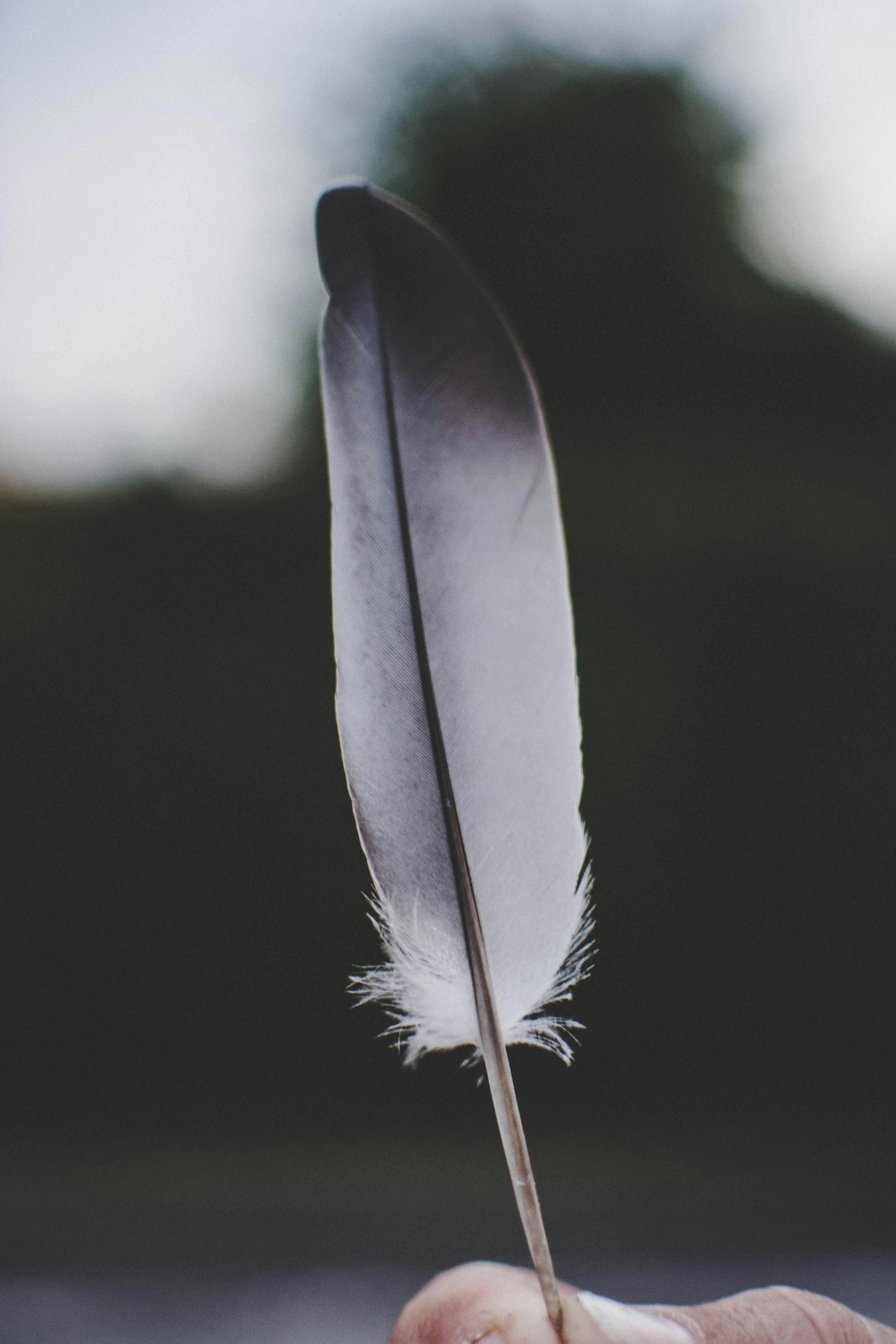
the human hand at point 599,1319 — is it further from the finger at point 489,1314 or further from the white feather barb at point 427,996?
the white feather barb at point 427,996

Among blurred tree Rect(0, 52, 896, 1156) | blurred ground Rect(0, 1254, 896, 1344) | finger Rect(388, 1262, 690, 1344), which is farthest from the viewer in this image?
blurred tree Rect(0, 52, 896, 1156)

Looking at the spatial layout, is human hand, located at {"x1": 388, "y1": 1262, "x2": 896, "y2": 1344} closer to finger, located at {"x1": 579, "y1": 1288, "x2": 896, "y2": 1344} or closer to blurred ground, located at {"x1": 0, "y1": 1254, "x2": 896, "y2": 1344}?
finger, located at {"x1": 579, "y1": 1288, "x2": 896, "y2": 1344}

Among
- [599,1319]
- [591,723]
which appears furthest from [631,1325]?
[591,723]

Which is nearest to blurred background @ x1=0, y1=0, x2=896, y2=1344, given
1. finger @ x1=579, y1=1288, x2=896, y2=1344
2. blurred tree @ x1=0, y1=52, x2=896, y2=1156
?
blurred tree @ x1=0, y1=52, x2=896, y2=1156

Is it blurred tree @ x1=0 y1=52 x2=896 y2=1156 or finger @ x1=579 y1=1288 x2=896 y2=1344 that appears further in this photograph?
blurred tree @ x1=0 y1=52 x2=896 y2=1156

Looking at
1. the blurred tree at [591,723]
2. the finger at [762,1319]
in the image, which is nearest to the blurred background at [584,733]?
the blurred tree at [591,723]

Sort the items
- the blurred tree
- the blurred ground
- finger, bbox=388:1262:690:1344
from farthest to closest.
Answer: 1. the blurred tree
2. the blurred ground
3. finger, bbox=388:1262:690:1344
